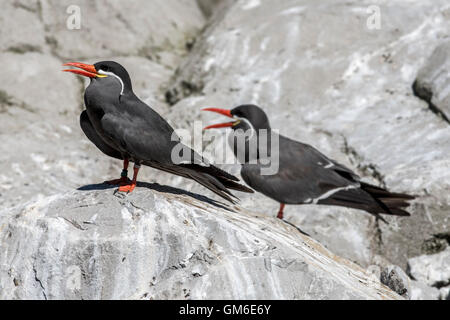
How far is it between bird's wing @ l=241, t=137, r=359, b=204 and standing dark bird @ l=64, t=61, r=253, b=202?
0.95m

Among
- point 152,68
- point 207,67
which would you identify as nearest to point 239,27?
point 207,67

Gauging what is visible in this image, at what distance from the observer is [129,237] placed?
16.4ft

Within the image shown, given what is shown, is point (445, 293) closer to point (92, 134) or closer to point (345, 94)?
point (345, 94)

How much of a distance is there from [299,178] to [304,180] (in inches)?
2.3

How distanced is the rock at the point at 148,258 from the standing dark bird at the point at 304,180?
1.44 metres

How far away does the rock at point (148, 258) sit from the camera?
15.6 feet

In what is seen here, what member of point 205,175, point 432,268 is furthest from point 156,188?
point 432,268

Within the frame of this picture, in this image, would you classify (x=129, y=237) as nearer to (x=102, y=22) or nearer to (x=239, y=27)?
(x=239, y=27)

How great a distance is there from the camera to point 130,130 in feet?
17.9

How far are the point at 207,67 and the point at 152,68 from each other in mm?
1346

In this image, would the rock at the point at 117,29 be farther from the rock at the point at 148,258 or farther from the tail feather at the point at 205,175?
the rock at the point at 148,258

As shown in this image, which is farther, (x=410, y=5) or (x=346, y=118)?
(x=410, y=5)

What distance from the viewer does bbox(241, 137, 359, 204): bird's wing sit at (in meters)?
6.72
